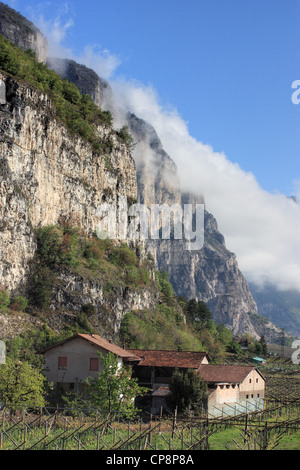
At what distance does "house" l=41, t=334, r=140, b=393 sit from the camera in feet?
174

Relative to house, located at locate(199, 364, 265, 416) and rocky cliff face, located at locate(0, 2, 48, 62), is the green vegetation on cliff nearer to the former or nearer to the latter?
rocky cliff face, located at locate(0, 2, 48, 62)

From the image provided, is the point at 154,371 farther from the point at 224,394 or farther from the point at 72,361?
the point at 72,361

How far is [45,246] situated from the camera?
253 ft

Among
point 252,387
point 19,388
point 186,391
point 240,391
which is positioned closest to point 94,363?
point 186,391

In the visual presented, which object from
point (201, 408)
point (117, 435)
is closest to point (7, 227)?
point (201, 408)

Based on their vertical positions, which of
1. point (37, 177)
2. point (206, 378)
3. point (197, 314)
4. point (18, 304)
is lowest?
point (206, 378)

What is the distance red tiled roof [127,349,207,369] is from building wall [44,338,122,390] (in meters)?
4.77

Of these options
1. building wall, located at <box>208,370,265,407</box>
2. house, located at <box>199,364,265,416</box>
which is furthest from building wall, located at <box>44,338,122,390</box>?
building wall, located at <box>208,370,265,407</box>

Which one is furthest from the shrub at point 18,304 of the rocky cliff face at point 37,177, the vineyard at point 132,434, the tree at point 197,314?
the tree at point 197,314

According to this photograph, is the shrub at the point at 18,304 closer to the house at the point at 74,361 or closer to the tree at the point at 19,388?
the house at the point at 74,361

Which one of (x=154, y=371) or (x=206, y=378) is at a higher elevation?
(x=154, y=371)

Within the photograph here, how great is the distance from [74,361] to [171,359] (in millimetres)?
11318

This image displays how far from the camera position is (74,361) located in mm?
53812
